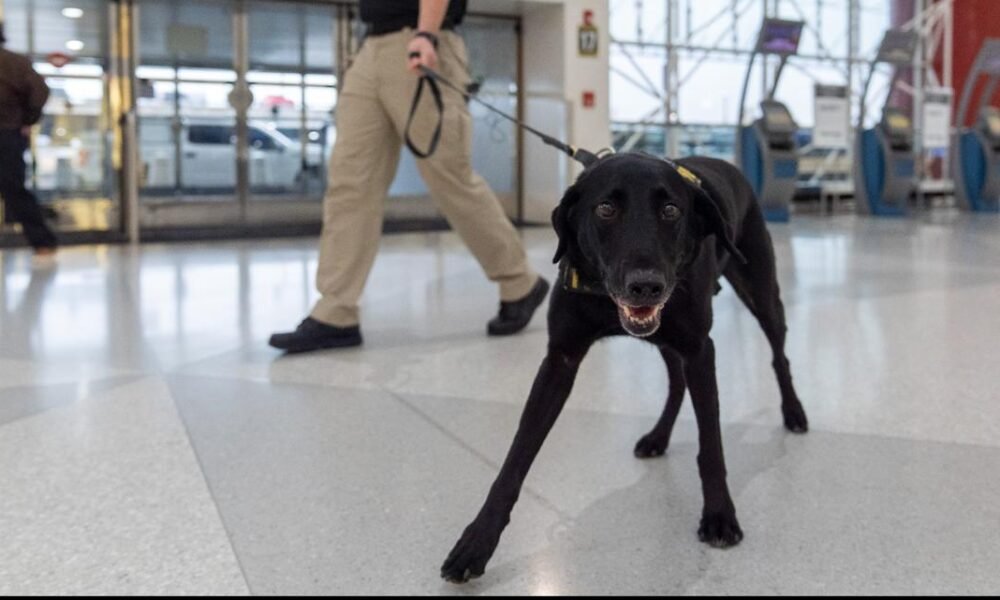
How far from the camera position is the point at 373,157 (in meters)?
2.89

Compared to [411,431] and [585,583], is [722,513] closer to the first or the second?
[585,583]

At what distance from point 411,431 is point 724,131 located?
392 inches

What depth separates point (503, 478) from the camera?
4.37 feet

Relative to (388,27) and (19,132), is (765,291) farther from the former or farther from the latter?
(19,132)

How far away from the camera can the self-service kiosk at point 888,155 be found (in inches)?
383

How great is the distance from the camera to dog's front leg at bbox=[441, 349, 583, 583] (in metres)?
1.27

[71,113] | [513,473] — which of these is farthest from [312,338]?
[71,113]

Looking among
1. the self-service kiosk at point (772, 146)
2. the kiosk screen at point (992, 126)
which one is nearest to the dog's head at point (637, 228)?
the self-service kiosk at point (772, 146)

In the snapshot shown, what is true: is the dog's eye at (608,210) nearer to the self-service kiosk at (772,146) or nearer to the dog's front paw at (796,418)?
the dog's front paw at (796,418)

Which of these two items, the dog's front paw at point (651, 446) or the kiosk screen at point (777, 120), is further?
the kiosk screen at point (777, 120)

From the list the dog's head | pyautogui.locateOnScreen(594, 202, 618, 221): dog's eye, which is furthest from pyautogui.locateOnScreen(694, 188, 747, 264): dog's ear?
pyautogui.locateOnScreen(594, 202, 618, 221): dog's eye

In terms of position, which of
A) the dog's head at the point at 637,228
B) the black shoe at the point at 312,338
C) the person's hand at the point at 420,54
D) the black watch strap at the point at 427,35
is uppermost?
the black watch strap at the point at 427,35

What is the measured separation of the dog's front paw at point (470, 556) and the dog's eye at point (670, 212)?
0.45 meters

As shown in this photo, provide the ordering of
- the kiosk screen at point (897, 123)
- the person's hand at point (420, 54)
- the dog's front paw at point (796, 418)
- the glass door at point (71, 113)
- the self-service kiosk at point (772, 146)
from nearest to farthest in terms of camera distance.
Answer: the dog's front paw at point (796, 418) → the person's hand at point (420, 54) → the glass door at point (71, 113) → the self-service kiosk at point (772, 146) → the kiosk screen at point (897, 123)
